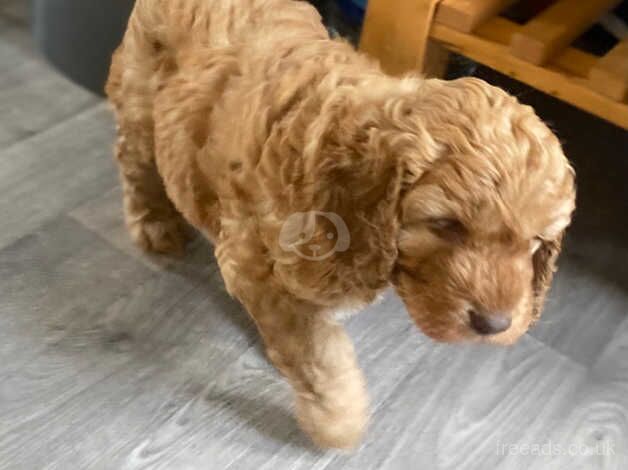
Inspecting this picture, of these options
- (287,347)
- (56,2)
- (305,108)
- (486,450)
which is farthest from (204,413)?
(56,2)

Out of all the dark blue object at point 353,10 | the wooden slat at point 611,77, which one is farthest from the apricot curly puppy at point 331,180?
the dark blue object at point 353,10

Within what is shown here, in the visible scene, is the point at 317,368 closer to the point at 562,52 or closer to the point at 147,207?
the point at 147,207

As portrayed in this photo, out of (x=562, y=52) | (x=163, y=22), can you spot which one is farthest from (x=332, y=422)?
(x=562, y=52)

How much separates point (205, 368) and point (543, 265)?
2.56ft

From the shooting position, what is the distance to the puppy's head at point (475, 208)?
3.79 feet

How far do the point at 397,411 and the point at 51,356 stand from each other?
2.46 feet

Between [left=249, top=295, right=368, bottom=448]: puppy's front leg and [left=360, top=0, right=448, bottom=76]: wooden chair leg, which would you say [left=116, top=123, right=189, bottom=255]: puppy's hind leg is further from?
[left=360, top=0, right=448, bottom=76]: wooden chair leg

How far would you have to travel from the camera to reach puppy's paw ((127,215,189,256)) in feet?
6.35

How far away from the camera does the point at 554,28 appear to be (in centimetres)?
185

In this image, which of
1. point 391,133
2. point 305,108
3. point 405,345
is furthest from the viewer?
point 405,345

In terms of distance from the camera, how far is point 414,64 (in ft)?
6.31

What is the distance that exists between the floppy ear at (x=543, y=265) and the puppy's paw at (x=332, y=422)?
0.42 meters

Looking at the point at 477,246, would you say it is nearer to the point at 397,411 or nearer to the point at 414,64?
the point at 397,411

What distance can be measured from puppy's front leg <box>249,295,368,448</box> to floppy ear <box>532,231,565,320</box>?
1.24ft
